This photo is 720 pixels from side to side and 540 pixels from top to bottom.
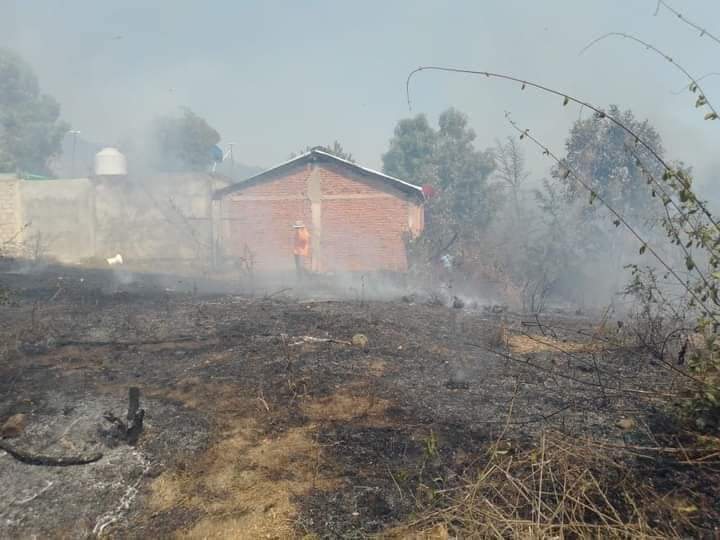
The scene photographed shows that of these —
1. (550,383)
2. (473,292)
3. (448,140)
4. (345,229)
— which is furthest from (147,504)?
(448,140)

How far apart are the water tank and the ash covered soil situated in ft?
64.7

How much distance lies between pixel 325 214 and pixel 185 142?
633 inches

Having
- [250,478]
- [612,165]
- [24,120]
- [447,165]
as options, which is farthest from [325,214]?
[24,120]

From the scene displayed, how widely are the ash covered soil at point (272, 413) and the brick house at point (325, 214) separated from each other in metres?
10.7

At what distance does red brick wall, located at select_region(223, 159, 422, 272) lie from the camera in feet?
64.0

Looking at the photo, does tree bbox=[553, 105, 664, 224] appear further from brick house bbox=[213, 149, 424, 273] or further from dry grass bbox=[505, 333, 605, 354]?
dry grass bbox=[505, 333, 605, 354]

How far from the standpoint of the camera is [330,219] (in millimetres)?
19750

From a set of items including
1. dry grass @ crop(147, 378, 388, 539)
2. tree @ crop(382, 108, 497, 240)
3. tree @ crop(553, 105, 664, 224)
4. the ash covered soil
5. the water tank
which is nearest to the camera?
dry grass @ crop(147, 378, 388, 539)

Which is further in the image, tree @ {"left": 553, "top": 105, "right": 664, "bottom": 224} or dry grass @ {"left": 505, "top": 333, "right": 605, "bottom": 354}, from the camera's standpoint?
tree @ {"left": 553, "top": 105, "right": 664, "bottom": 224}

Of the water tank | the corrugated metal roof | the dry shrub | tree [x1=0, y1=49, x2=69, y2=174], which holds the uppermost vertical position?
tree [x1=0, y1=49, x2=69, y2=174]

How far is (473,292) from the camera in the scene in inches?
627

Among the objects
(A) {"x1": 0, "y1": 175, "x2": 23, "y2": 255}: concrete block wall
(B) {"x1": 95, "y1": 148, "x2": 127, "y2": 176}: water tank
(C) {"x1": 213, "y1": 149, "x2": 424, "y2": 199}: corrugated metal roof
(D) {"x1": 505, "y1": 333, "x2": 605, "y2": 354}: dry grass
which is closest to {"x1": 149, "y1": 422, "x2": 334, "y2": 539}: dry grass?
(D) {"x1": 505, "y1": 333, "x2": 605, "y2": 354}: dry grass

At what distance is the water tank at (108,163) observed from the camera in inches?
1057

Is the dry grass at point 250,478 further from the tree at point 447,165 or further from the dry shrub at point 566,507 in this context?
the tree at point 447,165
